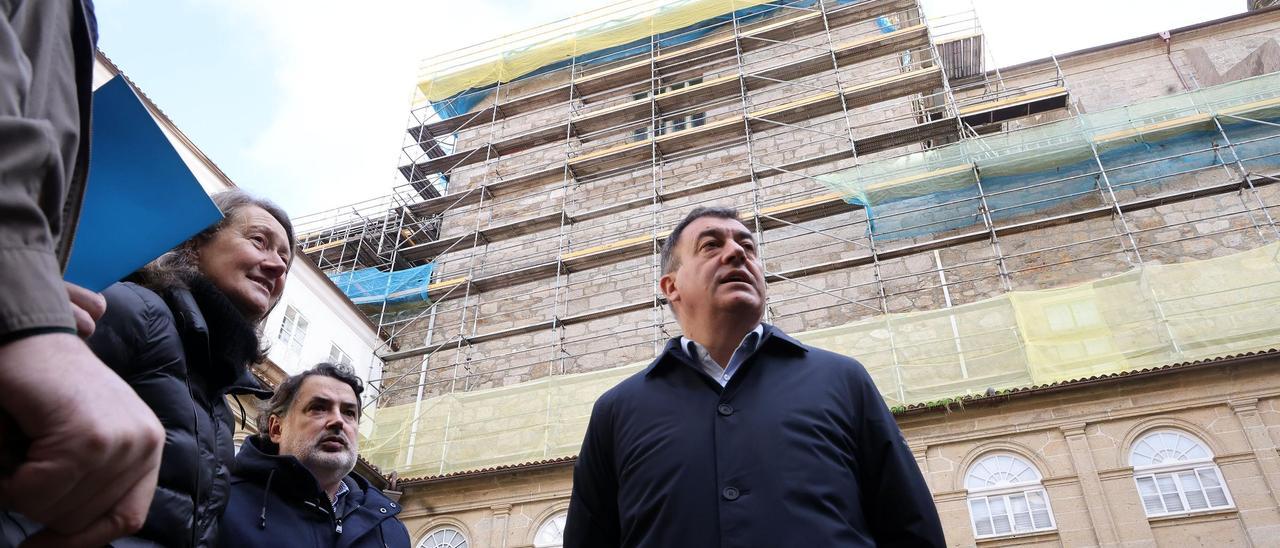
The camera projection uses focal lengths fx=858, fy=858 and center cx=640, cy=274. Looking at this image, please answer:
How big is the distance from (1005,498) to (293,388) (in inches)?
370

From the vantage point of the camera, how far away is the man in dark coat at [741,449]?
215 cm

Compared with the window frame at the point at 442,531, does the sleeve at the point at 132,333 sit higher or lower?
lower

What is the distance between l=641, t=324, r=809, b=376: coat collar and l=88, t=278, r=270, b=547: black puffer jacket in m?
1.30

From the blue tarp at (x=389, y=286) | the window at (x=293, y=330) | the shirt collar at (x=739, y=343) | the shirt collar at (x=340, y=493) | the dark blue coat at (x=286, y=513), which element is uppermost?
the blue tarp at (x=389, y=286)

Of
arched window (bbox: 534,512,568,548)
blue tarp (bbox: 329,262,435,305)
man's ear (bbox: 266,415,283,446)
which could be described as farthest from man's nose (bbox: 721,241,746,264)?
blue tarp (bbox: 329,262,435,305)

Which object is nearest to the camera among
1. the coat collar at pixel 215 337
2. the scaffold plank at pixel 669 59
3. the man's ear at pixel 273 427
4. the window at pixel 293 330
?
the coat collar at pixel 215 337

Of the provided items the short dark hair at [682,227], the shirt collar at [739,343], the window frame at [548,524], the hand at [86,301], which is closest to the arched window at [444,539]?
the window frame at [548,524]

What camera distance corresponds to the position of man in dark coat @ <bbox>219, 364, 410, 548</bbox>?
11.1 feet

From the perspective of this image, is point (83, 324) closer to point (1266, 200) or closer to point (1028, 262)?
point (1028, 262)

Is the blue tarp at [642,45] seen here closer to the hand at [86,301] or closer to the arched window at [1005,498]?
the arched window at [1005,498]

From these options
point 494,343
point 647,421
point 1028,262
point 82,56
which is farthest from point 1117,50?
point 82,56

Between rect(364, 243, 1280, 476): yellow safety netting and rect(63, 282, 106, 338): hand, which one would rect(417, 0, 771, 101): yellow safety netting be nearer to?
rect(364, 243, 1280, 476): yellow safety netting

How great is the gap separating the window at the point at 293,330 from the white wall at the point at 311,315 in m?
0.07

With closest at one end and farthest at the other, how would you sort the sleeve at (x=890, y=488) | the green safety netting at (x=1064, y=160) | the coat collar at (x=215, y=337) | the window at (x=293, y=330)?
the sleeve at (x=890, y=488) < the coat collar at (x=215, y=337) < the green safety netting at (x=1064, y=160) < the window at (x=293, y=330)
